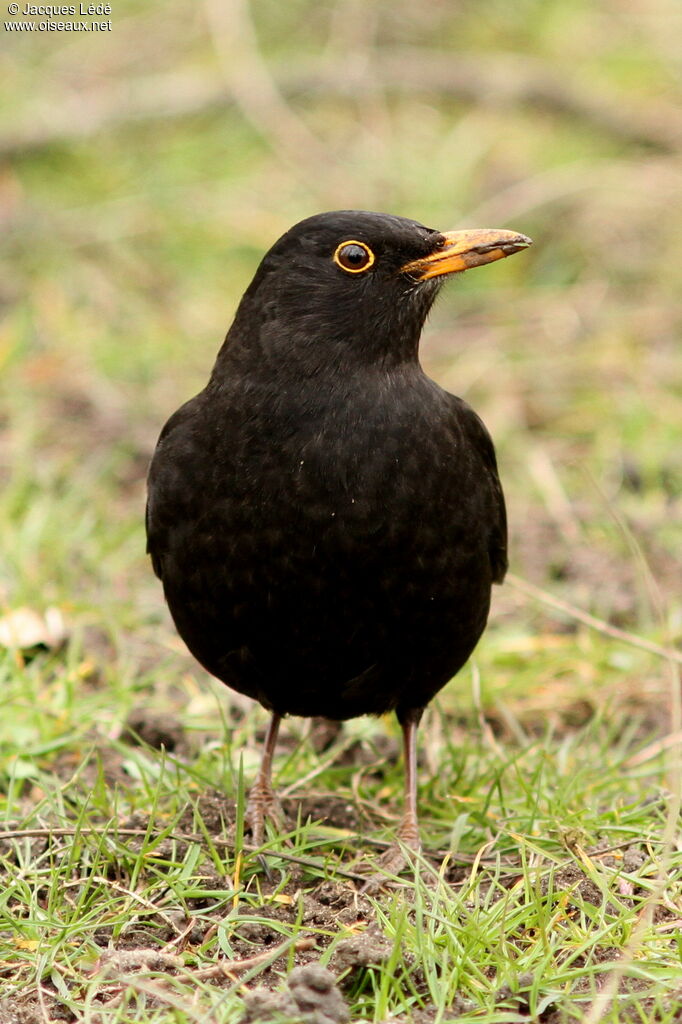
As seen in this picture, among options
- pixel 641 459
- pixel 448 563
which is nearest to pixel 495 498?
pixel 448 563

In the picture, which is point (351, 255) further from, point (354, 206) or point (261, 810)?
point (354, 206)

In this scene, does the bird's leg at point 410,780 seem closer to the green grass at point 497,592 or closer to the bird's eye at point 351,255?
the green grass at point 497,592

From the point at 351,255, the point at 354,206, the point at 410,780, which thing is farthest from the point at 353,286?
the point at 354,206

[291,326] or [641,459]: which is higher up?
[291,326]

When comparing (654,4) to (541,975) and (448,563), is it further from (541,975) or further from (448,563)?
(541,975)

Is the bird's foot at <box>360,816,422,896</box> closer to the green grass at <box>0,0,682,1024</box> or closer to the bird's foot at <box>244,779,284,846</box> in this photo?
the green grass at <box>0,0,682,1024</box>

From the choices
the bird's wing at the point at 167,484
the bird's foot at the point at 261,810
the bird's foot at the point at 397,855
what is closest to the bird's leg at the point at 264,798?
the bird's foot at the point at 261,810
